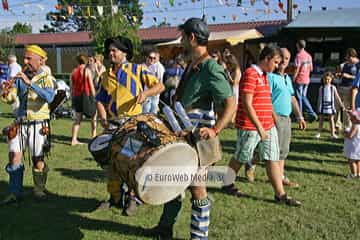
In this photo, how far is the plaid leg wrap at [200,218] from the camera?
3.32 meters

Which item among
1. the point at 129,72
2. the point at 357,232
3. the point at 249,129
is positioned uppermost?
the point at 129,72

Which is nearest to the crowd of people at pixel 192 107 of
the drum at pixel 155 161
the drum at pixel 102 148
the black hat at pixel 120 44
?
the black hat at pixel 120 44

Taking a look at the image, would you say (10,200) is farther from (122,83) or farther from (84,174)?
(122,83)

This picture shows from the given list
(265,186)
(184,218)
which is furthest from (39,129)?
(265,186)

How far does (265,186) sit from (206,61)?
2727mm

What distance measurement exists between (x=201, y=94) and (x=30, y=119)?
2.25m

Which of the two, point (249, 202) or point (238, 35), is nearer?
point (249, 202)

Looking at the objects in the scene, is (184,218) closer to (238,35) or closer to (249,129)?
(249,129)

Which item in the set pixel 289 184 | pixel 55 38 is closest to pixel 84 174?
pixel 289 184

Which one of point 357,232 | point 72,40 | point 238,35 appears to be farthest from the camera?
point 72,40

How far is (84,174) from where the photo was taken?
602 centimetres

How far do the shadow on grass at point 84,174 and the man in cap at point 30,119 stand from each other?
3.59ft

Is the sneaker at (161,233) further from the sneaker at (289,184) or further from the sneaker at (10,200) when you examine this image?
the sneaker at (289,184)

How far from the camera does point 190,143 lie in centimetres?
304
